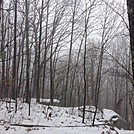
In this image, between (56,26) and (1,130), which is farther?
(56,26)

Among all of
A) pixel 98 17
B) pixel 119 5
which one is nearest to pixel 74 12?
pixel 98 17

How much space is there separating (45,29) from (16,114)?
963 cm

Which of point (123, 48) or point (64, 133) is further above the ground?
point (123, 48)

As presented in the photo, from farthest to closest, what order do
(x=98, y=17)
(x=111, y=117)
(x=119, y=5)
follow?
(x=111, y=117)
(x=98, y=17)
(x=119, y=5)

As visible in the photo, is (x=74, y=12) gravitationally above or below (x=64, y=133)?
above

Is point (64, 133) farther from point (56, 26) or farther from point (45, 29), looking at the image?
point (56, 26)

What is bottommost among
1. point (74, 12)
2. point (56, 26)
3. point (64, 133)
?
point (64, 133)

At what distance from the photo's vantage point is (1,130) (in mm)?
6016

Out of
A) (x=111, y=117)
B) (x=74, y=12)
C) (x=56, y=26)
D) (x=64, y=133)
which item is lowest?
(x=111, y=117)

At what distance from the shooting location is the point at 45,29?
1778cm

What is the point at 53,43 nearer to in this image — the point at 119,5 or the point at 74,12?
the point at 74,12

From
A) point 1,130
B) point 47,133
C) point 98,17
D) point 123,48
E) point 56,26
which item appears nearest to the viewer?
point 1,130

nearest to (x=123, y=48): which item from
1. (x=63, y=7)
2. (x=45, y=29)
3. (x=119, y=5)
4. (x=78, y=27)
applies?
(x=78, y=27)

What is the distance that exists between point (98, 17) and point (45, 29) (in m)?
5.70
